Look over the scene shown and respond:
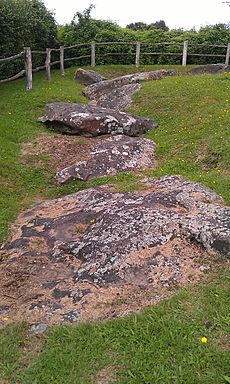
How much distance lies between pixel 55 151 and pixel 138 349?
22.8ft

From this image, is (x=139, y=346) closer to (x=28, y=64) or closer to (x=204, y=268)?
(x=204, y=268)

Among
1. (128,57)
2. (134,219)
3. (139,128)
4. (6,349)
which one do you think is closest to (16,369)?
(6,349)

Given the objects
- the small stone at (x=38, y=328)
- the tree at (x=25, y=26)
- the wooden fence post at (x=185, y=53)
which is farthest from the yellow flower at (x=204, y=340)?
the wooden fence post at (x=185, y=53)

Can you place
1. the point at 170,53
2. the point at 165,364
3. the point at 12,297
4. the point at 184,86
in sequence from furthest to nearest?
the point at 170,53
the point at 184,86
the point at 12,297
the point at 165,364

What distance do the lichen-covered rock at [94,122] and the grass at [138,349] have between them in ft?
23.7

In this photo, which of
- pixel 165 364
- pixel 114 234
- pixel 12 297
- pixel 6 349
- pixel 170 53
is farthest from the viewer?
pixel 170 53

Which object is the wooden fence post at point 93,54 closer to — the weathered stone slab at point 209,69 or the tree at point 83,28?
the tree at point 83,28

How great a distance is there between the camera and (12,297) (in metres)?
4.74

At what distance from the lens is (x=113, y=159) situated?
909 centimetres

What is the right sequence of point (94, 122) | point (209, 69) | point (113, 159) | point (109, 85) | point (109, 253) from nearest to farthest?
point (109, 253)
point (113, 159)
point (94, 122)
point (109, 85)
point (209, 69)

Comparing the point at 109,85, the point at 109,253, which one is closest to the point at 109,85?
the point at 109,85

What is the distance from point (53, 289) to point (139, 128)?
7.30m

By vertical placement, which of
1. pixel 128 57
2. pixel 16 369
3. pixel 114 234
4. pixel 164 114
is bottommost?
pixel 16 369

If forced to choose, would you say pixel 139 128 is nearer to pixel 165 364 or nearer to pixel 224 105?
pixel 224 105
